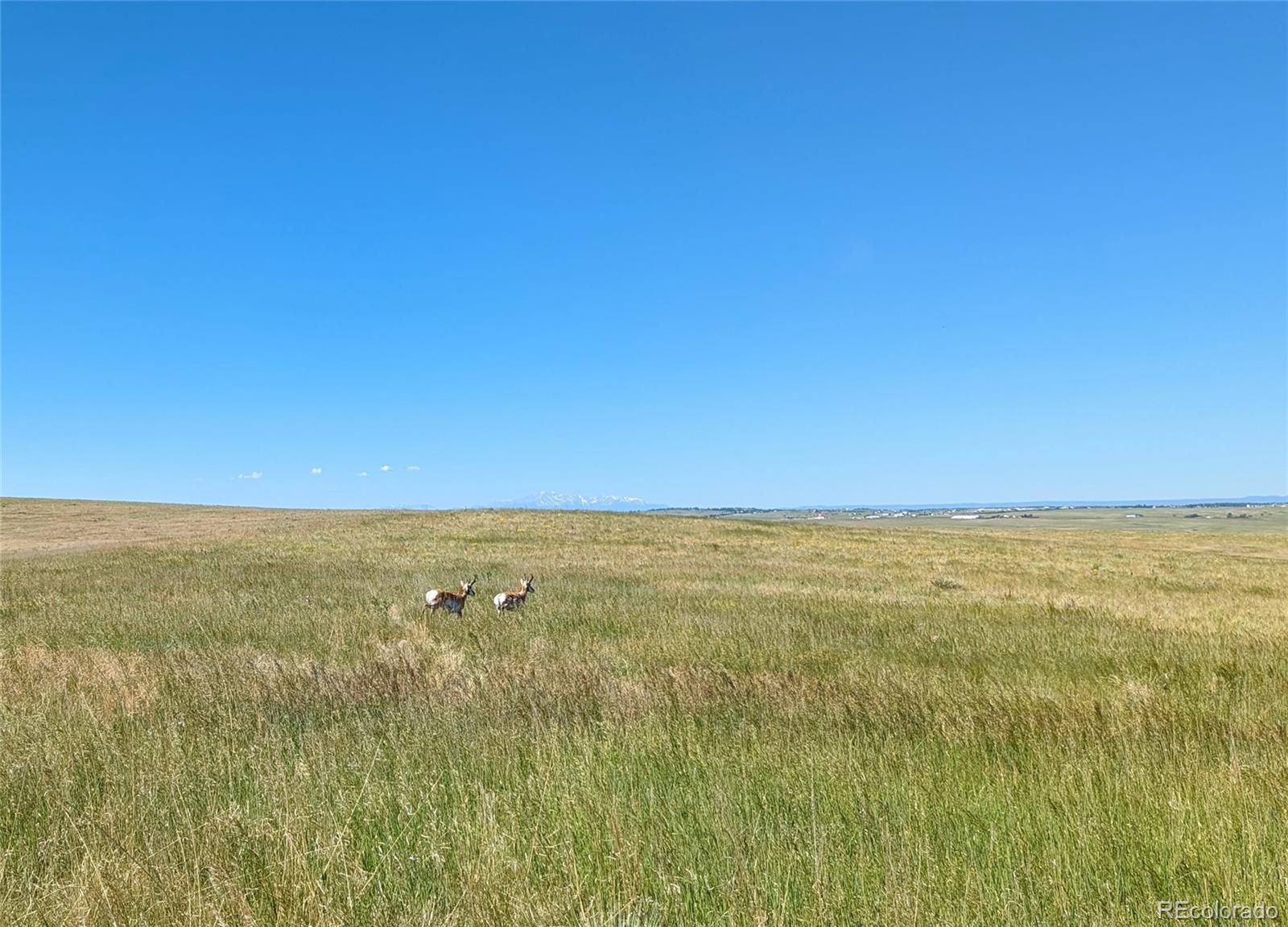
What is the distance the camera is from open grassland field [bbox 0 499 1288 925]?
2.97m

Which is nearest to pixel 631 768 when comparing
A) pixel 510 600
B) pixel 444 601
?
pixel 444 601

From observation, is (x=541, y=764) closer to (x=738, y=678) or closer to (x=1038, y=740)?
(x=738, y=678)

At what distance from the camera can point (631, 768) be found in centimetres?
435

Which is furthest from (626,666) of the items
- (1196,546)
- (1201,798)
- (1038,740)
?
(1196,546)

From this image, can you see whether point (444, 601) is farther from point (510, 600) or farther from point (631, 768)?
point (631, 768)

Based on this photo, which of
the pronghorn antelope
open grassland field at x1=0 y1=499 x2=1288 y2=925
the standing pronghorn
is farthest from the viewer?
the standing pronghorn

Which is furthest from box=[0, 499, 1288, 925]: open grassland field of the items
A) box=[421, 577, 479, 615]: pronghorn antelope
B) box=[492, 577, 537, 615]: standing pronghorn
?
box=[492, 577, 537, 615]: standing pronghorn

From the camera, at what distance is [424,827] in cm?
344

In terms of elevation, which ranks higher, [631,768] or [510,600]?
[631,768]

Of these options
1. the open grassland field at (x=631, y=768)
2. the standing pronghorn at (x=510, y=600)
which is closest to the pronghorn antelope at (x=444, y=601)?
the open grassland field at (x=631, y=768)

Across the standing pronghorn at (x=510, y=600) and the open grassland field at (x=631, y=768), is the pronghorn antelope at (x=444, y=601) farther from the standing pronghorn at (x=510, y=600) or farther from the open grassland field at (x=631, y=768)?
the standing pronghorn at (x=510, y=600)

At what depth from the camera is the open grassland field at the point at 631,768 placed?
117 inches

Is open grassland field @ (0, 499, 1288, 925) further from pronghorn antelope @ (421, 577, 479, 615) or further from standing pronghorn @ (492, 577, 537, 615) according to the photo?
standing pronghorn @ (492, 577, 537, 615)

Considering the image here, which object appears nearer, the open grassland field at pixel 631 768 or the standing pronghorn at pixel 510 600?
the open grassland field at pixel 631 768
